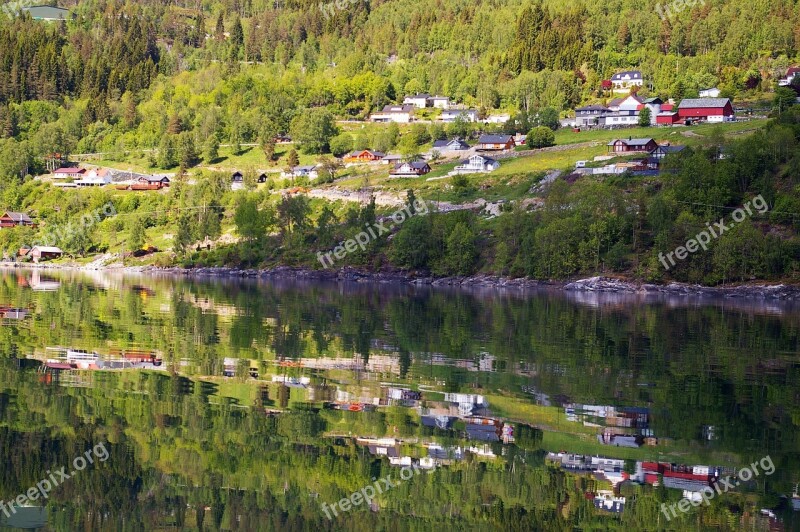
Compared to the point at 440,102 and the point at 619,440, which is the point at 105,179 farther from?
the point at 619,440

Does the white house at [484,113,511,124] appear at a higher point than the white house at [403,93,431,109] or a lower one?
higher

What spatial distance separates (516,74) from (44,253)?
291 feet

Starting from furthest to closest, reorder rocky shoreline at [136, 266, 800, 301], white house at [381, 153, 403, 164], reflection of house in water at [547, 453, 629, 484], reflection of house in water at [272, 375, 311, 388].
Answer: white house at [381, 153, 403, 164]
rocky shoreline at [136, 266, 800, 301]
reflection of house in water at [272, 375, 311, 388]
reflection of house in water at [547, 453, 629, 484]

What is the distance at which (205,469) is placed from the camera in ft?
57.6

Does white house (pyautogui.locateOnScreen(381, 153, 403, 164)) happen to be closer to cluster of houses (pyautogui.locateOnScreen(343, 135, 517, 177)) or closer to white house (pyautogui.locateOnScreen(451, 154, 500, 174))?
cluster of houses (pyautogui.locateOnScreen(343, 135, 517, 177))

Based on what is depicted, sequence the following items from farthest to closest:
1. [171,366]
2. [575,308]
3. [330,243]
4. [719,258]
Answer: [330,243] < [719,258] < [575,308] < [171,366]

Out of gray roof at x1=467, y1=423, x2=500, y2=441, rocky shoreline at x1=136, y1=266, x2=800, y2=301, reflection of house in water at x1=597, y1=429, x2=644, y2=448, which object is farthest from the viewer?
rocky shoreline at x1=136, y1=266, x2=800, y2=301

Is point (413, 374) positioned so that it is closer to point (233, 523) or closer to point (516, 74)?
point (233, 523)

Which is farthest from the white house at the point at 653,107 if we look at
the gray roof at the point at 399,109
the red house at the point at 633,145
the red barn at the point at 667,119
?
the gray roof at the point at 399,109

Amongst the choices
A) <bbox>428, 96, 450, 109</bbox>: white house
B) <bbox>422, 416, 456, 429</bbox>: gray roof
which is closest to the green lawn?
<bbox>428, 96, 450, 109</bbox>: white house

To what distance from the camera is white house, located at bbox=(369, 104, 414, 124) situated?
161750 mm

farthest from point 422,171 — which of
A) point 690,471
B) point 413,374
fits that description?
point 690,471

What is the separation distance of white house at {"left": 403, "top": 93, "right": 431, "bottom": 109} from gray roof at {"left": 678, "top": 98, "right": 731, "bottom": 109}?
51.7 m

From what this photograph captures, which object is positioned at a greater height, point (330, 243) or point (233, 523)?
point (233, 523)
